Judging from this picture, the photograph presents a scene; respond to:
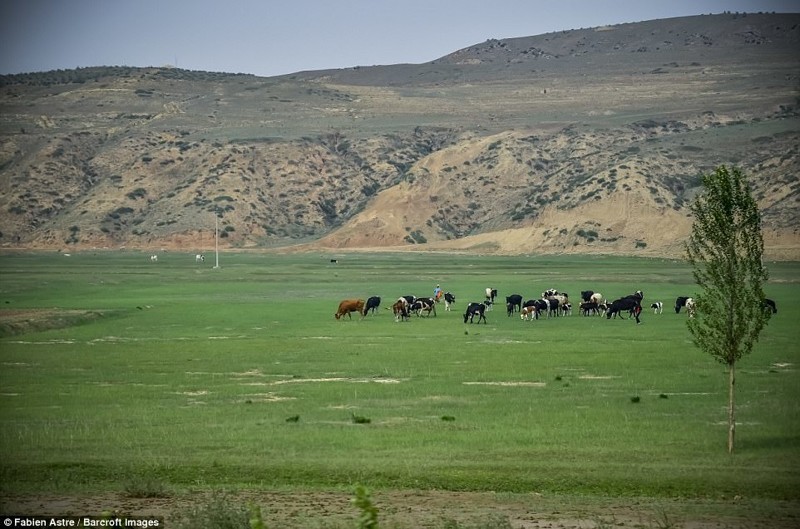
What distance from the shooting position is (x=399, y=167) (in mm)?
170625

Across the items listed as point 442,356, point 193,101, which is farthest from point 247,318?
point 193,101

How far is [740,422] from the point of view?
24.9 meters

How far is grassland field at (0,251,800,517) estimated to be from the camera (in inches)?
794

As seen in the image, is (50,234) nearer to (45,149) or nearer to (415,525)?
(45,149)

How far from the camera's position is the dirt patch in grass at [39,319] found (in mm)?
47219

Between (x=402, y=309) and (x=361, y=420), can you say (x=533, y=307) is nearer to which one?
(x=402, y=309)

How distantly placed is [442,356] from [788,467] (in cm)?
1831

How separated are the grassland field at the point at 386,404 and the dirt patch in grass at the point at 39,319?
0.17m

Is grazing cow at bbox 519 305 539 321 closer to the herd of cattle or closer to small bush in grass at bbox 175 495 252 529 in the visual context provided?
the herd of cattle

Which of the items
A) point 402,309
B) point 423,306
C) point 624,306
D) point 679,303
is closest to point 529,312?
point 624,306

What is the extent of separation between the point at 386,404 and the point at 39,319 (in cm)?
2727

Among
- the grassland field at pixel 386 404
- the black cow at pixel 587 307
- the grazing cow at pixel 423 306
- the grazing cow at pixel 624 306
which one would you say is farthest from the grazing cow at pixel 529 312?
the grazing cow at pixel 423 306

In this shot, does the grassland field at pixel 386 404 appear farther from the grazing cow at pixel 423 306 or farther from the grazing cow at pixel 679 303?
the grazing cow at pixel 679 303

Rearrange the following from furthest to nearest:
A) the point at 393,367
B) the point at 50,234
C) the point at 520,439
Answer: the point at 50,234 < the point at 393,367 < the point at 520,439
